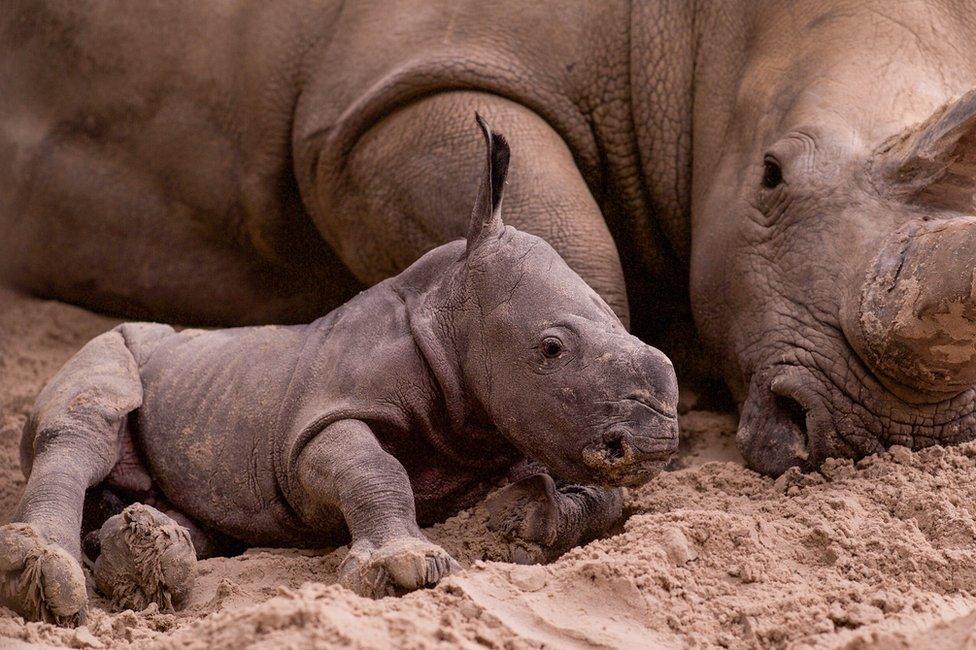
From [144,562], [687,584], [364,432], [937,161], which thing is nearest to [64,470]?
[144,562]

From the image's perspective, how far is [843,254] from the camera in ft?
11.8

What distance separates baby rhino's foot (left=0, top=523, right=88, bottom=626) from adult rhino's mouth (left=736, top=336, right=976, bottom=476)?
1.82 metres

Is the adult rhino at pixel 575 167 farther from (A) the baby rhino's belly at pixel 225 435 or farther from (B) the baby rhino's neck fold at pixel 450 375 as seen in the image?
(A) the baby rhino's belly at pixel 225 435

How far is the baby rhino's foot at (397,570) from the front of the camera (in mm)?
2789

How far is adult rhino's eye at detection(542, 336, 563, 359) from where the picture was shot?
3121 millimetres

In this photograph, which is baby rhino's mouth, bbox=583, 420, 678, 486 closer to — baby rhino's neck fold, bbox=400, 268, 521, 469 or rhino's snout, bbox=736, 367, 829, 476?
baby rhino's neck fold, bbox=400, 268, 521, 469

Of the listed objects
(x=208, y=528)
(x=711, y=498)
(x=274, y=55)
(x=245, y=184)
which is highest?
(x=274, y=55)

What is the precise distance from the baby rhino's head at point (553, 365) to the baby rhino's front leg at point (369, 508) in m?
0.30

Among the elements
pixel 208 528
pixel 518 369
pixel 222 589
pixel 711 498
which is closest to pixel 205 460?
pixel 208 528

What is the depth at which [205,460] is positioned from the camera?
137 inches

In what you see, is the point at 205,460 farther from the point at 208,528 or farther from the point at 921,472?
the point at 921,472

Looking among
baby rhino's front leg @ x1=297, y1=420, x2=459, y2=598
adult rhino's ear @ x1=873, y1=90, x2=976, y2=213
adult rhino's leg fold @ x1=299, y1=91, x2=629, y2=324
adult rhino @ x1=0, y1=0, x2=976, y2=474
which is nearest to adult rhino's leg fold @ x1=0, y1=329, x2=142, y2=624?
baby rhino's front leg @ x1=297, y1=420, x2=459, y2=598

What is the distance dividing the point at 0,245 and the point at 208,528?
2289 millimetres

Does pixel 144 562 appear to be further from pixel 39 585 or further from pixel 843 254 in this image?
pixel 843 254
